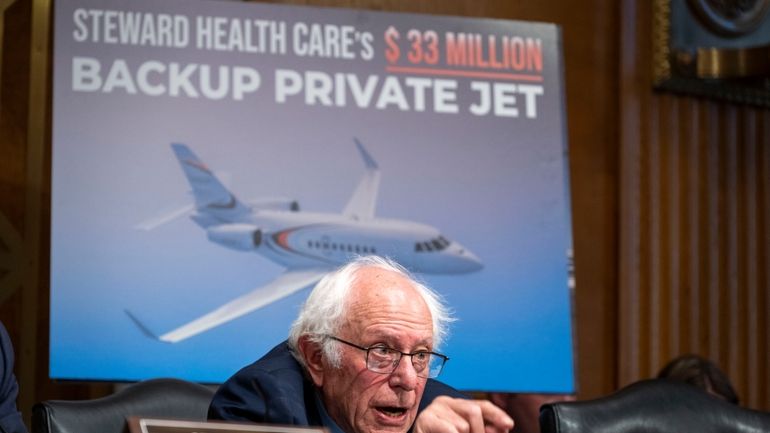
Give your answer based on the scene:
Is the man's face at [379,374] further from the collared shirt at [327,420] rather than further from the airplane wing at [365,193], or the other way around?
the airplane wing at [365,193]

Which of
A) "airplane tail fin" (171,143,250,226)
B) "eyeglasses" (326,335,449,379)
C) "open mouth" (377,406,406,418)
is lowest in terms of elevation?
"open mouth" (377,406,406,418)

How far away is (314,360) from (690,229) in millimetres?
3815

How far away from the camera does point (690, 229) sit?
6.08m

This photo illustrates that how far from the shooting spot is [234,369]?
4453 millimetres

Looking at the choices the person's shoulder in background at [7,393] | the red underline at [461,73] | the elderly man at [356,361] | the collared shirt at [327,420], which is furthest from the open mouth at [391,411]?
the red underline at [461,73]

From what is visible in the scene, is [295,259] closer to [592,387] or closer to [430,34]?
[430,34]

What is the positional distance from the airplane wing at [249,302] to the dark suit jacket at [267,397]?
184cm

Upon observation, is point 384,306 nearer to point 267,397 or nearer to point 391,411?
point 391,411

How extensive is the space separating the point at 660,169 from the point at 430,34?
170 centimetres

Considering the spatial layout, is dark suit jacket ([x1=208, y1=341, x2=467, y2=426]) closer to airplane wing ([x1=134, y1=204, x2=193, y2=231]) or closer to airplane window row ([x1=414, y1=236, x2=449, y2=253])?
airplane wing ([x1=134, y1=204, x2=193, y2=231])

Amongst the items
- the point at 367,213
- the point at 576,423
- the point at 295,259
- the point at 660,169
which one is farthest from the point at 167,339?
the point at 660,169

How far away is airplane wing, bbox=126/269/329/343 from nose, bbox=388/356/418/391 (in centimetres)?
202

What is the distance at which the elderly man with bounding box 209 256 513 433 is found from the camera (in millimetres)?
2479

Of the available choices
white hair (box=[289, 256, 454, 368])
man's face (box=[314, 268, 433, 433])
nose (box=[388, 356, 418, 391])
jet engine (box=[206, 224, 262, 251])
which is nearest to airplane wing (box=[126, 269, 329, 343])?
jet engine (box=[206, 224, 262, 251])
